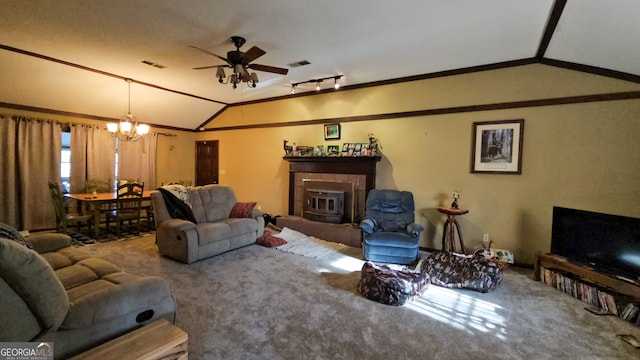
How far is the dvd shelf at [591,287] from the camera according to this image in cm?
260

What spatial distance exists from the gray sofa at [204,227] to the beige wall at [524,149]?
2.24m

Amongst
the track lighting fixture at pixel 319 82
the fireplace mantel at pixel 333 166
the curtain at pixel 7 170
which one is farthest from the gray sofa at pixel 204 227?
the curtain at pixel 7 170

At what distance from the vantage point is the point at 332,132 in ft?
18.7

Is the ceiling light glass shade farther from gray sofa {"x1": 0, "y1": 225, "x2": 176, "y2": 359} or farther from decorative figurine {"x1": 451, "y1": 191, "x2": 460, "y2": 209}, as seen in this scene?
decorative figurine {"x1": 451, "y1": 191, "x2": 460, "y2": 209}

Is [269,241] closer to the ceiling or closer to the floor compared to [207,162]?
closer to the floor

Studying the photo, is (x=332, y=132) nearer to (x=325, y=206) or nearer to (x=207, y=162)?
(x=325, y=206)

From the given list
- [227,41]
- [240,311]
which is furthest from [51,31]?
[240,311]

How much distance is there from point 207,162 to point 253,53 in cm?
544

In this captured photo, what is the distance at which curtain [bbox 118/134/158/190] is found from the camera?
6734mm

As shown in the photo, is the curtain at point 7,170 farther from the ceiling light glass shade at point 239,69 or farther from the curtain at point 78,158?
the ceiling light glass shade at point 239,69

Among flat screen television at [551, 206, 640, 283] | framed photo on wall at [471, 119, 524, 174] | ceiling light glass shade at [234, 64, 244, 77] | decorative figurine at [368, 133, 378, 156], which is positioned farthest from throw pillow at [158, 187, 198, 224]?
flat screen television at [551, 206, 640, 283]

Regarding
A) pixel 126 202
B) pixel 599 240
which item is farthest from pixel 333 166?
pixel 126 202

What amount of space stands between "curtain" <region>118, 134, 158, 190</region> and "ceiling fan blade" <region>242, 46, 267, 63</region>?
514 centimetres

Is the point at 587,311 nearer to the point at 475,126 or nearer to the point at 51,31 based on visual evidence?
the point at 475,126
